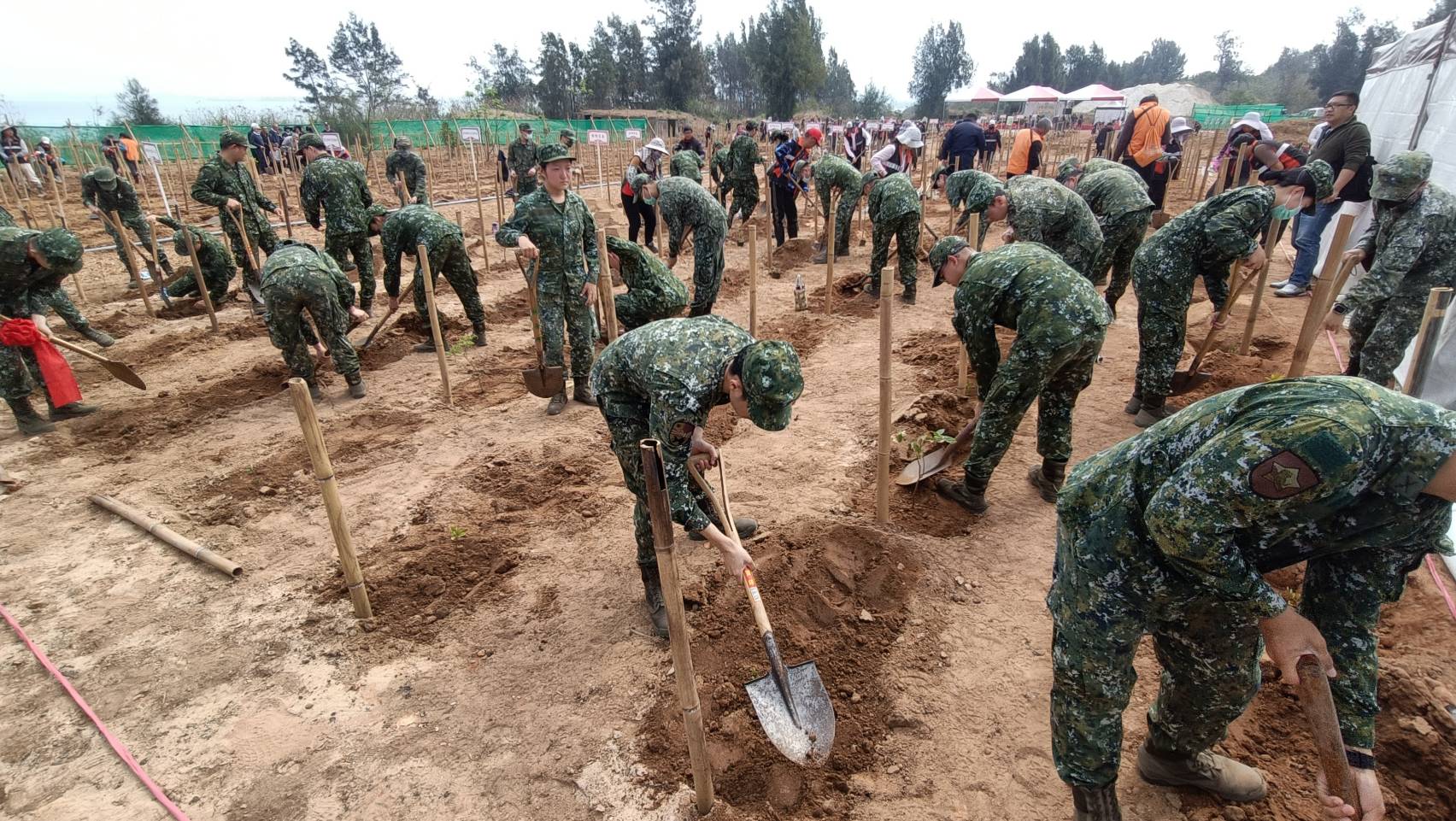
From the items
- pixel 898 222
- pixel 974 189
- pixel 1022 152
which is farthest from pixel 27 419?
pixel 1022 152

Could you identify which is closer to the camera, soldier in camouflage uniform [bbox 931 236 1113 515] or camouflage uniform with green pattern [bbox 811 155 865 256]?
soldier in camouflage uniform [bbox 931 236 1113 515]

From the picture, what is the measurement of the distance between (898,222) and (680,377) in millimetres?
6589

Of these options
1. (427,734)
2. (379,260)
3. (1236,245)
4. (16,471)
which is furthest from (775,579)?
(379,260)

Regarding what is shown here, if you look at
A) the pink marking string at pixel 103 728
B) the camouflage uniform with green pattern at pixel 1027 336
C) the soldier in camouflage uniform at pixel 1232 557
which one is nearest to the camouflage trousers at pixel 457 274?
the pink marking string at pixel 103 728

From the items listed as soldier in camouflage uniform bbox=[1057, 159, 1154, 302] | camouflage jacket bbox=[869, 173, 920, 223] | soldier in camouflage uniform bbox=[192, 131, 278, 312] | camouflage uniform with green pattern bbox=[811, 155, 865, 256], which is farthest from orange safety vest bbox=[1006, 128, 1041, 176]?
soldier in camouflage uniform bbox=[192, 131, 278, 312]

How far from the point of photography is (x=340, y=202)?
7.64 m

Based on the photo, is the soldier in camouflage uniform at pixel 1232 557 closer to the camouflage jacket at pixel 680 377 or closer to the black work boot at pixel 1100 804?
the black work boot at pixel 1100 804

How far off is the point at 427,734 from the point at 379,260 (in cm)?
1013

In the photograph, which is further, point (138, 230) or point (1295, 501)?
point (138, 230)

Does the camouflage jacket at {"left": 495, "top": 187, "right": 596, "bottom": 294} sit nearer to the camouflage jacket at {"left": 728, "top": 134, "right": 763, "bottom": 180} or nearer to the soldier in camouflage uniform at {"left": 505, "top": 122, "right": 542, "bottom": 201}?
the camouflage jacket at {"left": 728, "top": 134, "right": 763, "bottom": 180}

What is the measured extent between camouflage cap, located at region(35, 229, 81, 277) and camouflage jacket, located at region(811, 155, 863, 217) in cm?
811

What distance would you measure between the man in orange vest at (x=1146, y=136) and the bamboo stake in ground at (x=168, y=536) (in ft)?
37.0

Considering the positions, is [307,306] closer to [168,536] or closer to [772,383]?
[168,536]

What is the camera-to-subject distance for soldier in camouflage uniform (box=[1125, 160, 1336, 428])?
440cm
